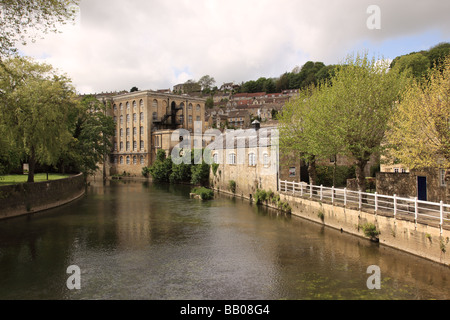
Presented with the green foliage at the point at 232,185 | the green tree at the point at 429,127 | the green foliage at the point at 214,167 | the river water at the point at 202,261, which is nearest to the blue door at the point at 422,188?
the green tree at the point at 429,127

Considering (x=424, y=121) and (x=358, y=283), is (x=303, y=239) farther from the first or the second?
(x=424, y=121)

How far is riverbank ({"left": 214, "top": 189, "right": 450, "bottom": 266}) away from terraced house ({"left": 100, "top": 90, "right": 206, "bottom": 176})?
4215 cm

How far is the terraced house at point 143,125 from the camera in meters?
62.8

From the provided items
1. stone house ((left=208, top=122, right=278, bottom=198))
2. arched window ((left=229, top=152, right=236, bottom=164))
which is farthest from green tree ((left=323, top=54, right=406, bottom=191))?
arched window ((left=229, top=152, right=236, bottom=164))

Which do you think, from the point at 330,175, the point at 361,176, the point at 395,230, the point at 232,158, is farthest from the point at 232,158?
the point at 395,230

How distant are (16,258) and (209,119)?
325ft

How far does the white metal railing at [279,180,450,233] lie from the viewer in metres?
12.9

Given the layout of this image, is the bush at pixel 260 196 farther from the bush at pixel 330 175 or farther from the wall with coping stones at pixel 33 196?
the wall with coping stones at pixel 33 196

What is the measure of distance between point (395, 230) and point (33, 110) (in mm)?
22780

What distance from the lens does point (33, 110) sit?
22.7 m

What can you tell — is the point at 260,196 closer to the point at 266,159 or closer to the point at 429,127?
the point at 266,159

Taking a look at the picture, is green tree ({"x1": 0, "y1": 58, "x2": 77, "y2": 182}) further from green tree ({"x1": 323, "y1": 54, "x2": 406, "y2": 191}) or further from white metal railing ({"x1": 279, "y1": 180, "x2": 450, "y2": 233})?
green tree ({"x1": 323, "y1": 54, "x2": 406, "y2": 191})
